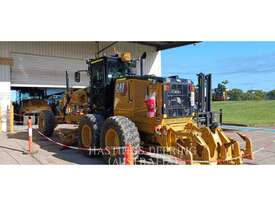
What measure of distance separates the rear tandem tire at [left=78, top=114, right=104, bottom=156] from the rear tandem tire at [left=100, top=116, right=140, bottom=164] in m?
0.57

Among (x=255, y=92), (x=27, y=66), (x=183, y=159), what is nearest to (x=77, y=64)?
(x=27, y=66)

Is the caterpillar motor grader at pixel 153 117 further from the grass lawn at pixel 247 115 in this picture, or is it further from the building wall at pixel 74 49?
the grass lawn at pixel 247 115

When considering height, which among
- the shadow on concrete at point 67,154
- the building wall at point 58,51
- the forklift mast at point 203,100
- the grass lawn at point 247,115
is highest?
the building wall at point 58,51

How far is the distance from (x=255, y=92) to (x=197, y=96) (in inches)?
1314

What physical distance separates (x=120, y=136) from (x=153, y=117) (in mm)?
938

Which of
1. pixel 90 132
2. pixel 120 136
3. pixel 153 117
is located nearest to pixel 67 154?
pixel 90 132

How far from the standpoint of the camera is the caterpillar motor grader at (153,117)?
6505mm

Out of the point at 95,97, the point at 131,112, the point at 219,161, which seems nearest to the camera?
the point at 219,161

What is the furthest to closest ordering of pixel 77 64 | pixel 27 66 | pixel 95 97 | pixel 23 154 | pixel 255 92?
pixel 255 92 < pixel 77 64 < pixel 27 66 < pixel 95 97 < pixel 23 154

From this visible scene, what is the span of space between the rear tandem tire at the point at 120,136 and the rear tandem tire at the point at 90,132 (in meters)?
0.57

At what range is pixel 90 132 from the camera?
7809 millimetres

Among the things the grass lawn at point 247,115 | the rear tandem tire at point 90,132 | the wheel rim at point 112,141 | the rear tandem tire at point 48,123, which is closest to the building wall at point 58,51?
the rear tandem tire at point 48,123

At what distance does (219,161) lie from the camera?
6.37 metres
